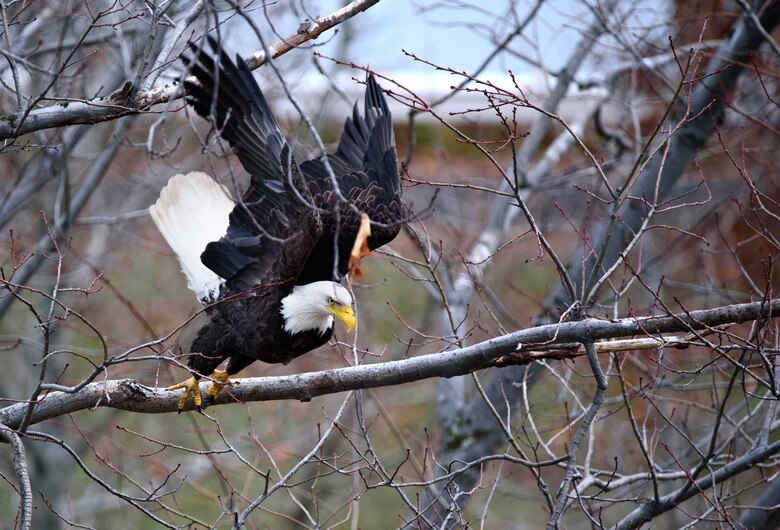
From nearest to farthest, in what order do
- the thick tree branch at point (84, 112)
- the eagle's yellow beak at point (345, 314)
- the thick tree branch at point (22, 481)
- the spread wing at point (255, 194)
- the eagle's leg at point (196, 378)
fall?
the thick tree branch at point (22, 481)
the thick tree branch at point (84, 112)
the spread wing at point (255, 194)
the eagle's yellow beak at point (345, 314)
the eagle's leg at point (196, 378)

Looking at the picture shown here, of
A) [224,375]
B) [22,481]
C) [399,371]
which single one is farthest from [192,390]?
[22,481]

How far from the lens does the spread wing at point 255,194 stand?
3734 millimetres

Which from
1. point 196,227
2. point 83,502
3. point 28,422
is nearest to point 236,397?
point 28,422

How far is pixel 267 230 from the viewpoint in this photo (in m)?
4.22

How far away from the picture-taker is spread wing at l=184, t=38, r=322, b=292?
12.3 ft

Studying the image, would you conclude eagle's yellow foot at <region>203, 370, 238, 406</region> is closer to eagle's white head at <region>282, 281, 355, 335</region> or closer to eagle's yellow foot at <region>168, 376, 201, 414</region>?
eagle's yellow foot at <region>168, 376, 201, 414</region>

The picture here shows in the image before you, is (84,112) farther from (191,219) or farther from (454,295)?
(454,295)

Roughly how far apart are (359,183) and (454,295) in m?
1.38

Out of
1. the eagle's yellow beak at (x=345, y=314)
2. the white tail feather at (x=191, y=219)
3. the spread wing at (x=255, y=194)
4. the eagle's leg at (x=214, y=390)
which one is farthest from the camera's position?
the white tail feather at (x=191, y=219)

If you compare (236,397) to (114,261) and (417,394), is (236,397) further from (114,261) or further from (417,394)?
(114,261)

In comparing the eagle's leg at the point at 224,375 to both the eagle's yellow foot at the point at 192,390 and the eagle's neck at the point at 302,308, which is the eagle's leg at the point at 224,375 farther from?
the eagle's neck at the point at 302,308

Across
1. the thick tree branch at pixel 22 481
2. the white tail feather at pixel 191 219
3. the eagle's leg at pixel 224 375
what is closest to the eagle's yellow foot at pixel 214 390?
the eagle's leg at pixel 224 375

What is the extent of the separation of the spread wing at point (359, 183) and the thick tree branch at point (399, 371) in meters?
0.62

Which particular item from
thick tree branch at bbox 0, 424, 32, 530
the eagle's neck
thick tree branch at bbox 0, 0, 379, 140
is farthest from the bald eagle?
thick tree branch at bbox 0, 424, 32, 530
